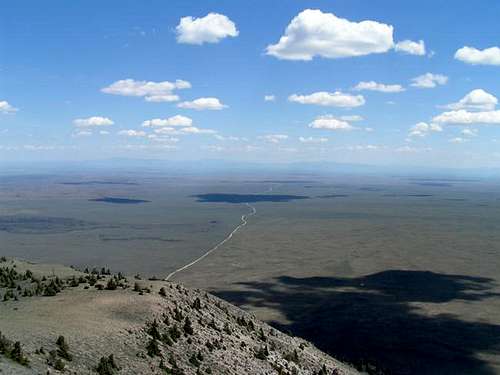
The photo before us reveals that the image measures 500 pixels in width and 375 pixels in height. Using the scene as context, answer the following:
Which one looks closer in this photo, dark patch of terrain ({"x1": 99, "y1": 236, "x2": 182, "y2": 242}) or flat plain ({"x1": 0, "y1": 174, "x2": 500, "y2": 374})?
flat plain ({"x1": 0, "y1": 174, "x2": 500, "y2": 374})

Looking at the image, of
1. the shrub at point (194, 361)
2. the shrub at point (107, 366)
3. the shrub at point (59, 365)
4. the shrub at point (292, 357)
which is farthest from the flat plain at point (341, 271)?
the shrub at point (59, 365)

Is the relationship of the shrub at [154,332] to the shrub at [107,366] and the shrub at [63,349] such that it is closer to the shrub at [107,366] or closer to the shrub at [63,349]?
the shrub at [107,366]

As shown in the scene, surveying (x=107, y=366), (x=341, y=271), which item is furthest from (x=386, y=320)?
(x=107, y=366)

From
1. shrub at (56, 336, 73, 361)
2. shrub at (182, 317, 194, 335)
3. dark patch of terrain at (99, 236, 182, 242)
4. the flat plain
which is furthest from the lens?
dark patch of terrain at (99, 236, 182, 242)

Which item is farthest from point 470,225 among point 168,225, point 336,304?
point 336,304

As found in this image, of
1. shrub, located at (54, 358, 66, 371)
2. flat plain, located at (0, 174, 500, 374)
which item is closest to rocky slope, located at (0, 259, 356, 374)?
shrub, located at (54, 358, 66, 371)

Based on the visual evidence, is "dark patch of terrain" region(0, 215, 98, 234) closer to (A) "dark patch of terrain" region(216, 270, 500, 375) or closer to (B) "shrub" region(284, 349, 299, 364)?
(A) "dark patch of terrain" region(216, 270, 500, 375)

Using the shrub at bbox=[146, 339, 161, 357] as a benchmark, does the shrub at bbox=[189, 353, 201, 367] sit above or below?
below
